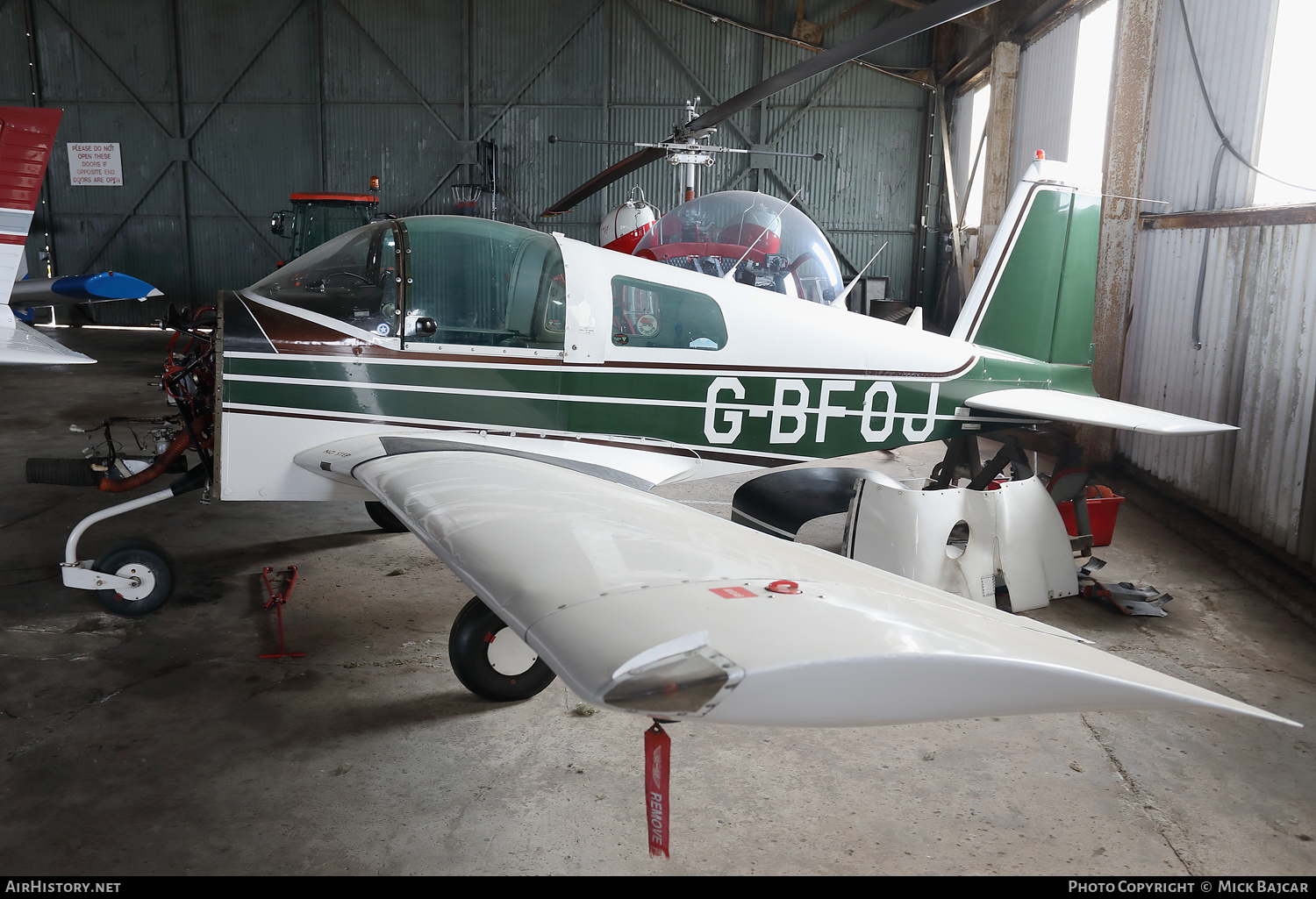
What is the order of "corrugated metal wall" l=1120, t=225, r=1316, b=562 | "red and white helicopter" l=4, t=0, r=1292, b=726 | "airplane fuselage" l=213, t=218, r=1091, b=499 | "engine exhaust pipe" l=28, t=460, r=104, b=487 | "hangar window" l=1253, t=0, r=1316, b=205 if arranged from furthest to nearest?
"hangar window" l=1253, t=0, r=1316, b=205 < "corrugated metal wall" l=1120, t=225, r=1316, b=562 < "engine exhaust pipe" l=28, t=460, r=104, b=487 < "airplane fuselage" l=213, t=218, r=1091, b=499 < "red and white helicopter" l=4, t=0, r=1292, b=726

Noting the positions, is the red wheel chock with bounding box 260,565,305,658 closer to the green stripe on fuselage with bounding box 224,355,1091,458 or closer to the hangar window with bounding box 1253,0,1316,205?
the green stripe on fuselage with bounding box 224,355,1091,458

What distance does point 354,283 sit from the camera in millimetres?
3846

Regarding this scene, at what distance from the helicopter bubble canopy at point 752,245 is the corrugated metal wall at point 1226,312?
8.83 feet

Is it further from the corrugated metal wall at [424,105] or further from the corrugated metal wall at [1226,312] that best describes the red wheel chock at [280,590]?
the corrugated metal wall at [424,105]

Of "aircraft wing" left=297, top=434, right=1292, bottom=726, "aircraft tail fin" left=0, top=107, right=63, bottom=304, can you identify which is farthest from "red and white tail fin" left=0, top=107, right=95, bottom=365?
"aircraft wing" left=297, top=434, right=1292, bottom=726

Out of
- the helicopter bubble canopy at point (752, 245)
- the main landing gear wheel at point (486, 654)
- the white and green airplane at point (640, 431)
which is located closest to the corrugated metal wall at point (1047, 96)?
the helicopter bubble canopy at point (752, 245)

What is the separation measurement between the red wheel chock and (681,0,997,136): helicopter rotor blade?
4.27 metres

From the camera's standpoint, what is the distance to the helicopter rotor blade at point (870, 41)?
4.79m

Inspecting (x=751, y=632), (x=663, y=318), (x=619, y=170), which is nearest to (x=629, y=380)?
(x=663, y=318)

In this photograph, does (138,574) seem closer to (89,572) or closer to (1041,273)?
(89,572)

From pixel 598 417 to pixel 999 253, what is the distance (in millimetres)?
2568

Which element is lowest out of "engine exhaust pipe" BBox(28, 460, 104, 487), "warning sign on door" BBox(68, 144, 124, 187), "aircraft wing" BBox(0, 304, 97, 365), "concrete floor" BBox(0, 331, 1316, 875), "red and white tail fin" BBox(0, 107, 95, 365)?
"concrete floor" BBox(0, 331, 1316, 875)

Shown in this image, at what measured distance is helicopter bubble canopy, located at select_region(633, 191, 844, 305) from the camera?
7.89 meters

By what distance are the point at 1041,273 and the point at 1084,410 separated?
0.93 meters
